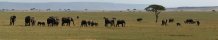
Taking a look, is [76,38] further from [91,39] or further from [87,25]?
[87,25]

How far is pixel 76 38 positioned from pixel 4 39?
442 cm

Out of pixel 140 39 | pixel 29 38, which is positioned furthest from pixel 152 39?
pixel 29 38

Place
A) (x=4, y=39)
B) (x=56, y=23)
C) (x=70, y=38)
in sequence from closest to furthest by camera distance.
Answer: (x=4, y=39) < (x=70, y=38) < (x=56, y=23)

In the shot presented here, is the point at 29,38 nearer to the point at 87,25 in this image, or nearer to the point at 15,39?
the point at 15,39

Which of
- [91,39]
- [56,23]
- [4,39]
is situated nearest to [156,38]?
[91,39]

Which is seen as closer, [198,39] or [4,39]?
[4,39]

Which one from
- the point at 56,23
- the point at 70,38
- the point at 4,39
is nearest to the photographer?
the point at 4,39

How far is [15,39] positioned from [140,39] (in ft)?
24.0

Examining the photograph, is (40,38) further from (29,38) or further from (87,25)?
(87,25)

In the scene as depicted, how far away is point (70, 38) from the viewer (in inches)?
1282

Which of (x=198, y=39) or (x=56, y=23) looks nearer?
(x=198, y=39)

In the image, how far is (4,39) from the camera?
1203 inches

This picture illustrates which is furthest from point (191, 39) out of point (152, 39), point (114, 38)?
point (114, 38)

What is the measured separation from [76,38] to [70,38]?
390 mm
